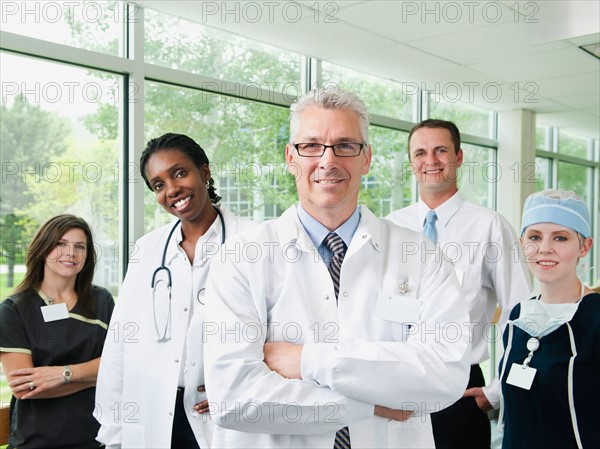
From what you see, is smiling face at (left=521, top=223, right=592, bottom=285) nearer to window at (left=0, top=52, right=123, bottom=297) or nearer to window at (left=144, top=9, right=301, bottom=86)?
window at (left=0, top=52, right=123, bottom=297)

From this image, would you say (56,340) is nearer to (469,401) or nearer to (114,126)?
(114,126)

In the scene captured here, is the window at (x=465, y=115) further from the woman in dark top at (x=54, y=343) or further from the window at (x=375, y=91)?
the woman in dark top at (x=54, y=343)

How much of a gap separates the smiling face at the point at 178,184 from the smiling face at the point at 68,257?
1.93 feet

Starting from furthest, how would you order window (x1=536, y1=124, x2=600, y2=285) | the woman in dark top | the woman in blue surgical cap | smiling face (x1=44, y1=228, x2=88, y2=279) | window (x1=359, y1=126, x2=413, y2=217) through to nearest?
window (x1=536, y1=124, x2=600, y2=285) → window (x1=359, y1=126, x2=413, y2=217) → smiling face (x1=44, y1=228, x2=88, y2=279) → the woman in dark top → the woman in blue surgical cap

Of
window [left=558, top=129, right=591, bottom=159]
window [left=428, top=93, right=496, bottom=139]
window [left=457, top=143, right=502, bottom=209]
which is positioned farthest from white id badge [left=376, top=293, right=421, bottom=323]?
window [left=558, top=129, right=591, bottom=159]

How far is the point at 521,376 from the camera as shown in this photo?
1.96 metres

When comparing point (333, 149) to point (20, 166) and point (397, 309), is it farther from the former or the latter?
point (20, 166)

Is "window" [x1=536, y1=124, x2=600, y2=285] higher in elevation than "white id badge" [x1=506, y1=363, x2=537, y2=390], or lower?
higher

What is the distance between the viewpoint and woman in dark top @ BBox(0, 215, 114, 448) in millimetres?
2361

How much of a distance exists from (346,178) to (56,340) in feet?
4.95

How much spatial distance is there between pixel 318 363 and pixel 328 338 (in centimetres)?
11

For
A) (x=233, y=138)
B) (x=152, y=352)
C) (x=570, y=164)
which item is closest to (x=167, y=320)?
(x=152, y=352)

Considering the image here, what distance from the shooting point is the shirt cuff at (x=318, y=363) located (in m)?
1.50

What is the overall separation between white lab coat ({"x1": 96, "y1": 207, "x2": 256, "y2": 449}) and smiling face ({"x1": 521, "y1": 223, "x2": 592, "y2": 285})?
1.01 m
